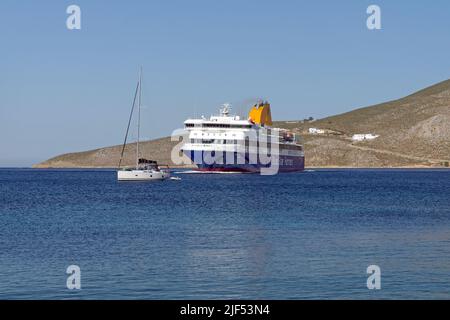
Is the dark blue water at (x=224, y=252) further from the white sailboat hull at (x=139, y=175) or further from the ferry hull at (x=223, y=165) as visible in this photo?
the ferry hull at (x=223, y=165)

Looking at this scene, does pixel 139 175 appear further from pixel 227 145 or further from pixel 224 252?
pixel 224 252

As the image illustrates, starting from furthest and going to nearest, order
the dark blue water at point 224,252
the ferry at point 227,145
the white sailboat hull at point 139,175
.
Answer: the ferry at point 227,145 < the white sailboat hull at point 139,175 < the dark blue water at point 224,252

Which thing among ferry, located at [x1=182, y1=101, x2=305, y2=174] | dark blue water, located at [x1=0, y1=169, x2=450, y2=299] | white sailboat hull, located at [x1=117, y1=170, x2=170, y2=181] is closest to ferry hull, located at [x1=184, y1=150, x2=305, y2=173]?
ferry, located at [x1=182, y1=101, x2=305, y2=174]

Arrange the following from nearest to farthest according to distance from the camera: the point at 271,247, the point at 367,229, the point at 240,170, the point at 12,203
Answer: the point at 271,247, the point at 367,229, the point at 12,203, the point at 240,170

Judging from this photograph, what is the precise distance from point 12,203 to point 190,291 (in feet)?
165

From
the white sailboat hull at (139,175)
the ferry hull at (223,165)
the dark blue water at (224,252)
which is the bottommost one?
the dark blue water at (224,252)

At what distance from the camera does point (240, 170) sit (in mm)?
140625

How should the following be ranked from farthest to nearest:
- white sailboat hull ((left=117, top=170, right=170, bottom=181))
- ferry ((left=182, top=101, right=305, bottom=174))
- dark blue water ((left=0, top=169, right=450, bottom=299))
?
ferry ((left=182, top=101, right=305, bottom=174))
white sailboat hull ((left=117, top=170, right=170, bottom=181))
dark blue water ((left=0, top=169, right=450, bottom=299))

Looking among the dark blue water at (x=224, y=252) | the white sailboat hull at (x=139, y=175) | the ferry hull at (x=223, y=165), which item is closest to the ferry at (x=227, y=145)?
the ferry hull at (x=223, y=165)

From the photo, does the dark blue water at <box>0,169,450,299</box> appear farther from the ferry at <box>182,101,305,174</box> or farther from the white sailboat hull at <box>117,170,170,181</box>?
the ferry at <box>182,101,305,174</box>

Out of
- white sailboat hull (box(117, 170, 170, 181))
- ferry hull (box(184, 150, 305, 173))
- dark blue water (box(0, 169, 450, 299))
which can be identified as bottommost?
dark blue water (box(0, 169, 450, 299))

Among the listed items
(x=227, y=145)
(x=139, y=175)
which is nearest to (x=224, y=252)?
(x=139, y=175)

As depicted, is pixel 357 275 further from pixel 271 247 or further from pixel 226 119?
pixel 226 119
